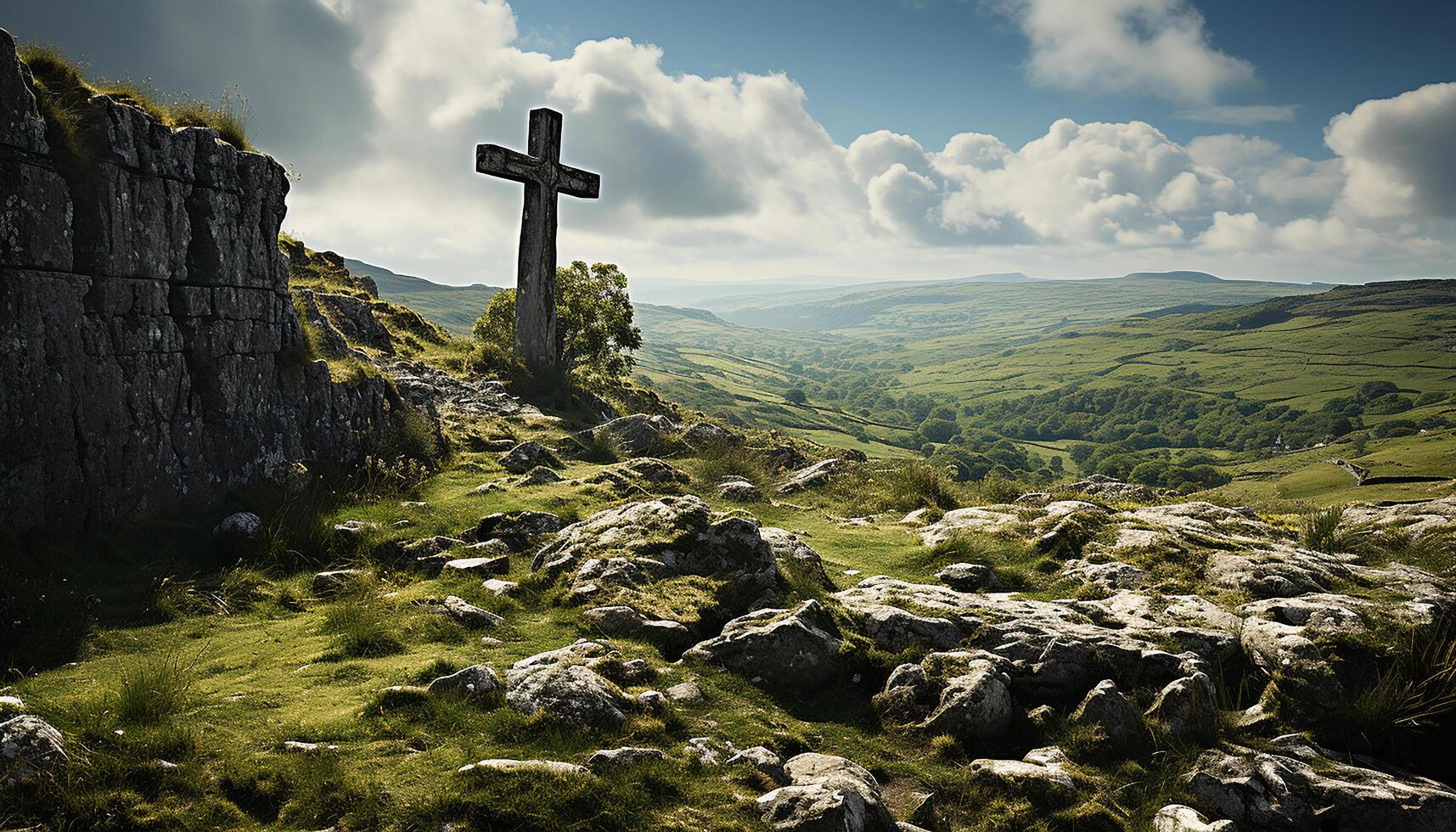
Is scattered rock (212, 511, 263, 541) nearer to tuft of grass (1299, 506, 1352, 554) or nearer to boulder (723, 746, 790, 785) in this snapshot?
boulder (723, 746, 790, 785)

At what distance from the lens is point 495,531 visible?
1210 cm

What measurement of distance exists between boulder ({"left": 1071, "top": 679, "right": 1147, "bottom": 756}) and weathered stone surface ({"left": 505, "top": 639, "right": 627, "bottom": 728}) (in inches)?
183

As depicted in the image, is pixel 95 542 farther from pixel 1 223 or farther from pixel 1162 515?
pixel 1162 515

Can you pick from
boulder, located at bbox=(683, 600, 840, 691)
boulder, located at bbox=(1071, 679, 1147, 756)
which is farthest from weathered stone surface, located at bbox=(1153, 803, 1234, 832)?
boulder, located at bbox=(683, 600, 840, 691)

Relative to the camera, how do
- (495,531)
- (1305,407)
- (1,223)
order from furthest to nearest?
(1305,407) < (495,531) < (1,223)

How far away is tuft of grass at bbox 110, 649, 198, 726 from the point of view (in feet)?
18.6

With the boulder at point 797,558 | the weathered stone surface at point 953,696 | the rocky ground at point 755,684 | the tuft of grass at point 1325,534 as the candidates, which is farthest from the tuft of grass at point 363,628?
the tuft of grass at point 1325,534

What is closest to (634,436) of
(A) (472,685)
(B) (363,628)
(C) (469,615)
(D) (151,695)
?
(C) (469,615)

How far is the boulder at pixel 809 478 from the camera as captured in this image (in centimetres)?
1916

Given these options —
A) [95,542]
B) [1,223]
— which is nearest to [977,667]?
[95,542]

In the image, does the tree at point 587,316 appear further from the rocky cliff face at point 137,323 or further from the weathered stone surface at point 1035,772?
the weathered stone surface at point 1035,772

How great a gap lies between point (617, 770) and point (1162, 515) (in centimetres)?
1205

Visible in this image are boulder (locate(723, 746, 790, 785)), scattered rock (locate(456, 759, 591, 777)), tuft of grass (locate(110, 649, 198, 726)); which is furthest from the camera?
boulder (locate(723, 746, 790, 785))

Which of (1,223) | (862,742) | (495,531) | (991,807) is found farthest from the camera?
(495,531)
